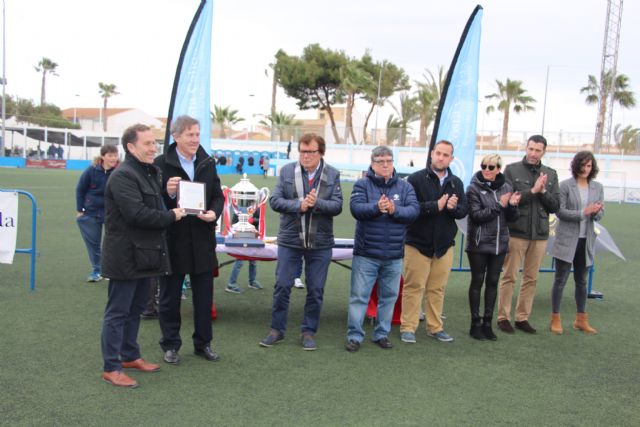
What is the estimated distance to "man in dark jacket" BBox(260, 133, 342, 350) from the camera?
195 inches

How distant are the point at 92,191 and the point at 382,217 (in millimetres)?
3940

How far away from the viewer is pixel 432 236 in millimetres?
5277

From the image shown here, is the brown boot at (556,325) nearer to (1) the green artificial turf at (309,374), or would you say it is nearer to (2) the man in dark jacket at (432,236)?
(1) the green artificial turf at (309,374)

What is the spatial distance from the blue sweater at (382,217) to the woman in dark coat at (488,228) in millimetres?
723

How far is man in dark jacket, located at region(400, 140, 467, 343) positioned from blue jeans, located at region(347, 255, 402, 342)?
0.23 meters

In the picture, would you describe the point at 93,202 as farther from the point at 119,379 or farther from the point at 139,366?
the point at 119,379

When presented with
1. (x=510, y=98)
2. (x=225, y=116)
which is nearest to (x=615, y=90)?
(x=510, y=98)

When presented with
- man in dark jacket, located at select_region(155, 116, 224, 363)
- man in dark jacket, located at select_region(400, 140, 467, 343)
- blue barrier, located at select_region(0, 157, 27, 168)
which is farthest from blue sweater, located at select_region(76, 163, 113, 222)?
blue barrier, located at select_region(0, 157, 27, 168)

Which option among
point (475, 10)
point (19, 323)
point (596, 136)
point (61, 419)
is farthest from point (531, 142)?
point (596, 136)

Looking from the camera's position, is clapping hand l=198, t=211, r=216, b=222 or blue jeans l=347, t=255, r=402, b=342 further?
blue jeans l=347, t=255, r=402, b=342

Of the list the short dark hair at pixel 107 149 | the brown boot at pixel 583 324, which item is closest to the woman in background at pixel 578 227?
the brown boot at pixel 583 324

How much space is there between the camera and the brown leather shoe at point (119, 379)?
405cm

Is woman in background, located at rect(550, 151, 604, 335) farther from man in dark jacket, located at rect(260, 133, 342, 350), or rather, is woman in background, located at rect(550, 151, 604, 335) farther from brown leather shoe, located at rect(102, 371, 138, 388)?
brown leather shoe, located at rect(102, 371, 138, 388)

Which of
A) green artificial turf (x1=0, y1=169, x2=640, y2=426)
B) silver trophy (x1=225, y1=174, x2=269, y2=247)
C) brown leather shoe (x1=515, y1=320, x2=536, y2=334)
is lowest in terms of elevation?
green artificial turf (x1=0, y1=169, x2=640, y2=426)
